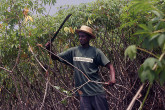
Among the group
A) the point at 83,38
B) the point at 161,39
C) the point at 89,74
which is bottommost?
the point at 89,74

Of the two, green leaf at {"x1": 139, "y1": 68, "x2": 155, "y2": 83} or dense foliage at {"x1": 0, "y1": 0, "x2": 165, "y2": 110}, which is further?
dense foliage at {"x1": 0, "y1": 0, "x2": 165, "y2": 110}

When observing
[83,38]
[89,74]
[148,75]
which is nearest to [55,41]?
[83,38]

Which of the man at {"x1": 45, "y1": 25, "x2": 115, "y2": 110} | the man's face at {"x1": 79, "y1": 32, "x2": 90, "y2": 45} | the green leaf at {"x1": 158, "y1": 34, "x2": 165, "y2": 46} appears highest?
the green leaf at {"x1": 158, "y1": 34, "x2": 165, "y2": 46}

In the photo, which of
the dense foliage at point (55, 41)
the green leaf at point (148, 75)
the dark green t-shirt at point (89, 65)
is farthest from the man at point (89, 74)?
the green leaf at point (148, 75)

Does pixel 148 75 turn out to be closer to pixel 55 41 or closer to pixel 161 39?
pixel 161 39

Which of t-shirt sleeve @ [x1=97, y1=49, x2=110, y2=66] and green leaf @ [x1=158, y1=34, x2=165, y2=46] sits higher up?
green leaf @ [x1=158, y1=34, x2=165, y2=46]

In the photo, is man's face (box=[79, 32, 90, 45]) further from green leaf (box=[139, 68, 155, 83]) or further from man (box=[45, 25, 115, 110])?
green leaf (box=[139, 68, 155, 83])

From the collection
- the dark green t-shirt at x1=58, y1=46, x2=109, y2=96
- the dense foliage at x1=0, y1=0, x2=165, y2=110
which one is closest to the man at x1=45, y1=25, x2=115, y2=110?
the dark green t-shirt at x1=58, y1=46, x2=109, y2=96

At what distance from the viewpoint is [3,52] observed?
3975 millimetres

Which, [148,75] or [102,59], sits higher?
[148,75]

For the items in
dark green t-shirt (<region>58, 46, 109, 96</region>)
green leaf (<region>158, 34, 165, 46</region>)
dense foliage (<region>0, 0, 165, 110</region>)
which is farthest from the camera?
dense foliage (<region>0, 0, 165, 110</region>)

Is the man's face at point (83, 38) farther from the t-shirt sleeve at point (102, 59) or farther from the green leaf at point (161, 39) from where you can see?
the green leaf at point (161, 39)

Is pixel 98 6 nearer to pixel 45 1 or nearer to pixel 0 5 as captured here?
pixel 45 1

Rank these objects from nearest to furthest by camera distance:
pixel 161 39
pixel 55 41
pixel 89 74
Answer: pixel 161 39, pixel 89 74, pixel 55 41
